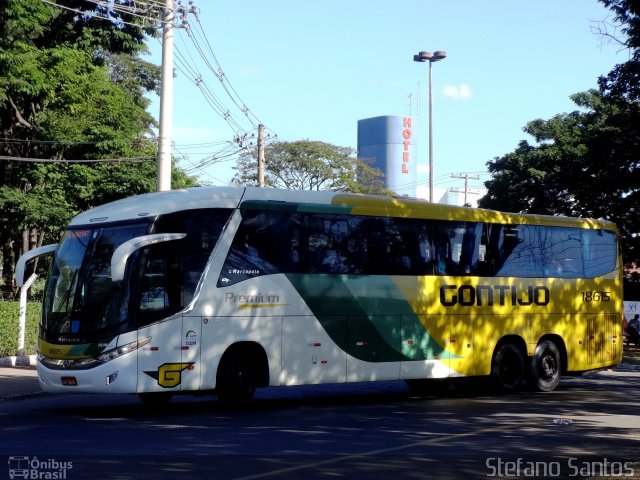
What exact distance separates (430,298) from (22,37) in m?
23.0

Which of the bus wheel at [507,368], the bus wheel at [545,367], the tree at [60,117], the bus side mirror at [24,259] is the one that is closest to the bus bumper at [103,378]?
the bus side mirror at [24,259]

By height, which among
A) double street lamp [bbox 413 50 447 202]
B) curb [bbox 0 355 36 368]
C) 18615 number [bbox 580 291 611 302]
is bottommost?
curb [bbox 0 355 36 368]

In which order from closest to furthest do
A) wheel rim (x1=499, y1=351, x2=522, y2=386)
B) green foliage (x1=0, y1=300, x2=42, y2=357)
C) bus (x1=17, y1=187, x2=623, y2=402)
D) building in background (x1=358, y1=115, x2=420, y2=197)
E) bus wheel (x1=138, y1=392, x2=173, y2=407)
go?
bus (x1=17, y1=187, x2=623, y2=402) → bus wheel (x1=138, y1=392, x2=173, y2=407) → wheel rim (x1=499, y1=351, x2=522, y2=386) → green foliage (x1=0, y1=300, x2=42, y2=357) → building in background (x1=358, y1=115, x2=420, y2=197)

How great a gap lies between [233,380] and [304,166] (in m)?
51.2

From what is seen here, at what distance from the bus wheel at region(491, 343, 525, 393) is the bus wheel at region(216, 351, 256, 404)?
5763 millimetres

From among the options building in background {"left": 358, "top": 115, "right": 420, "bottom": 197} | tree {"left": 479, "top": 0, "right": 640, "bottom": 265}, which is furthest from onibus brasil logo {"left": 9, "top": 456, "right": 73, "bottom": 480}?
building in background {"left": 358, "top": 115, "right": 420, "bottom": 197}

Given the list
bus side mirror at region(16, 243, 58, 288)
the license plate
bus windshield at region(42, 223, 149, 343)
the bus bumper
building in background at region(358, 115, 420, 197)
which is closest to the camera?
the bus bumper

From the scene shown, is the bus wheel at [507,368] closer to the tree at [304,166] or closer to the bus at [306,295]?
the bus at [306,295]

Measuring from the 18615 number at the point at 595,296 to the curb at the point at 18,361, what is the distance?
1242 cm

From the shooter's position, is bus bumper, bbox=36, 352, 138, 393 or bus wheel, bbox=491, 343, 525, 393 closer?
bus bumper, bbox=36, 352, 138, 393

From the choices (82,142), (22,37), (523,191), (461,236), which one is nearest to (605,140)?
(523,191)

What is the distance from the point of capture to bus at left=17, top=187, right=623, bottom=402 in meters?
14.2

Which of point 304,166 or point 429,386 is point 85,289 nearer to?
point 429,386

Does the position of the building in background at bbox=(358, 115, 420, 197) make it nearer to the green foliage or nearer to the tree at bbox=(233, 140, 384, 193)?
the tree at bbox=(233, 140, 384, 193)
